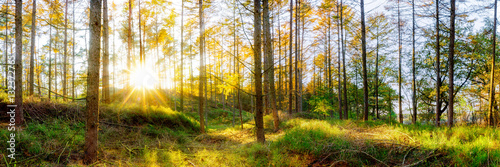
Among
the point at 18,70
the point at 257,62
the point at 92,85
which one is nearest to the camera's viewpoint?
the point at 92,85

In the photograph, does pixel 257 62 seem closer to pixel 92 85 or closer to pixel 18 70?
pixel 92 85

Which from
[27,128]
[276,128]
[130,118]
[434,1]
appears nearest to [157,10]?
[130,118]

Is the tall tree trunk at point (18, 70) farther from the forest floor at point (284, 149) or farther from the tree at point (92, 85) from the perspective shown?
the tree at point (92, 85)

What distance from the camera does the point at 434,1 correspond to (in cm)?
737

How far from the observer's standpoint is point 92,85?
326 cm

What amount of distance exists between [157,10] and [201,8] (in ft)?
15.8

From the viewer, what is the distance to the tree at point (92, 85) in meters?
3.22

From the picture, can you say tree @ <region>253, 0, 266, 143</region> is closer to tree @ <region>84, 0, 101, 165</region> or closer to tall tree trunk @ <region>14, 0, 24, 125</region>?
tree @ <region>84, 0, 101, 165</region>

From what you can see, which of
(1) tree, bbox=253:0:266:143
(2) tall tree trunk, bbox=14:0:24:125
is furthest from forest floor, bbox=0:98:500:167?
(1) tree, bbox=253:0:266:143

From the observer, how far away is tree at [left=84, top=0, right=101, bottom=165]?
10.6 feet

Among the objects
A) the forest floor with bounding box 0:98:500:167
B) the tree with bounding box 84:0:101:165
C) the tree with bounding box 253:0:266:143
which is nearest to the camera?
the forest floor with bounding box 0:98:500:167

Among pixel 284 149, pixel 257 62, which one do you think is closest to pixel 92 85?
pixel 257 62

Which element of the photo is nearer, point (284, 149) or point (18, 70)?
point (284, 149)

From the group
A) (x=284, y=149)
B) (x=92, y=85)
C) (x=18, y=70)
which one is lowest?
(x=284, y=149)
